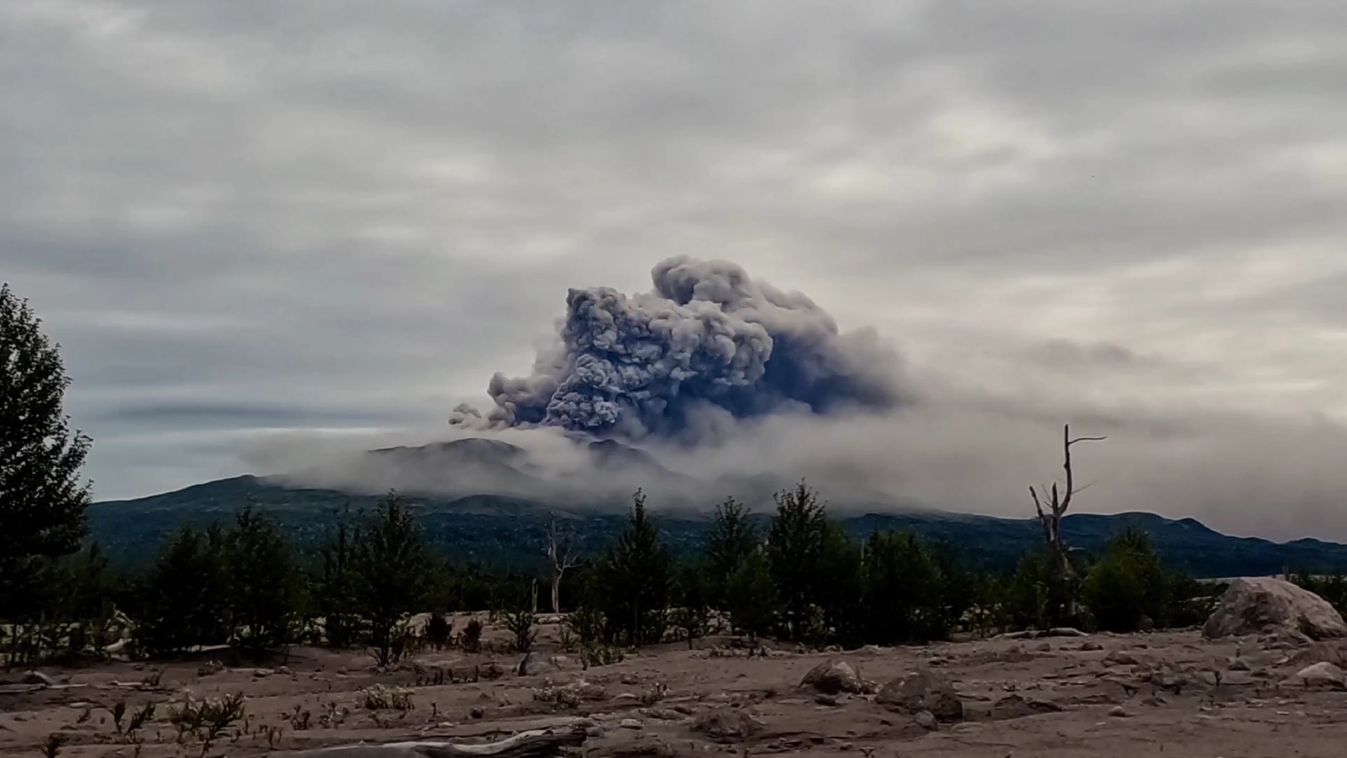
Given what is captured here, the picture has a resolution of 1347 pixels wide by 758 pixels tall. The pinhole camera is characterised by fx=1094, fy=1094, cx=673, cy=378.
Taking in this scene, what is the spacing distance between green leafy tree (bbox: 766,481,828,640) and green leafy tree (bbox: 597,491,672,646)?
3.40 metres

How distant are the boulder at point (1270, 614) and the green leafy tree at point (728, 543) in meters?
13.8

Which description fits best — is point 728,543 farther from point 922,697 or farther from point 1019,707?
point 922,697

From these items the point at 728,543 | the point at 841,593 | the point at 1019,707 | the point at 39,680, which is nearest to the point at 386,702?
the point at 1019,707

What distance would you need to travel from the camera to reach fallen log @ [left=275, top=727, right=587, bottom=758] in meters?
8.89

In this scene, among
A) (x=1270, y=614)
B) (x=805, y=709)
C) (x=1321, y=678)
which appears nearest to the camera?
(x=805, y=709)

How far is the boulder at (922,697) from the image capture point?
12.5 m

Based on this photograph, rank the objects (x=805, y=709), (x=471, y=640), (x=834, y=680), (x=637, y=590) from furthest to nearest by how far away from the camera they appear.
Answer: (x=471, y=640) → (x=637, y=590) → (x=834, y=680) → (x=805, y=709)

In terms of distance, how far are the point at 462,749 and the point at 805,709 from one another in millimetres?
5108

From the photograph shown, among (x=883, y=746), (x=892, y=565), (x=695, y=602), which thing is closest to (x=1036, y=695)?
(x=883, y=746)

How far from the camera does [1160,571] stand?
115ft

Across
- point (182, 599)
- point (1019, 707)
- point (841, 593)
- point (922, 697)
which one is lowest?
point (1019, 707)

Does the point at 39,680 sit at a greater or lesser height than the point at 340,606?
lesser

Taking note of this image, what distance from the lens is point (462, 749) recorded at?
29.6 ft

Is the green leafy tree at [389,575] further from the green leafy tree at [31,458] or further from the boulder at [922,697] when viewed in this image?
the boulder at [922,697]
